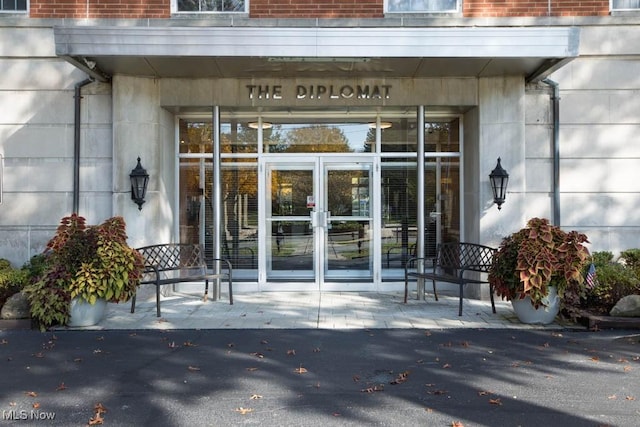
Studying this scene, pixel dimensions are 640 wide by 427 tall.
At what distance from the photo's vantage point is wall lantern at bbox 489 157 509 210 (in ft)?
30.5

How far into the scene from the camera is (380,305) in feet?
29.6

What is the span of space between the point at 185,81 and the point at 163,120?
79cm

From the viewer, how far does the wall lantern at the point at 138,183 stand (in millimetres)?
9273

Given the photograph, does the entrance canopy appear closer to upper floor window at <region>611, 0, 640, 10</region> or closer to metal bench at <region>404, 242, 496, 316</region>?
upper floor window at <region>611, 0, 640, 10</region>

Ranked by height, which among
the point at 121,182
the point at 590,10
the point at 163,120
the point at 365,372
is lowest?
the point at 365,372

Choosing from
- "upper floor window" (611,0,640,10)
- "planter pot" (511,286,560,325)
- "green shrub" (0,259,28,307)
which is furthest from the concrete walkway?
"upper floor window" (611,0,640,10)

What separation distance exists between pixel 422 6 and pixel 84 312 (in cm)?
732

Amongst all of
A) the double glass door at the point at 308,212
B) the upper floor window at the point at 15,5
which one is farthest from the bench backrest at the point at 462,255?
the upper floor window at the point at 15,5

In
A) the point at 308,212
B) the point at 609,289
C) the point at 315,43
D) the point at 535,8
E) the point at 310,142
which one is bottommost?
the point at 609,289

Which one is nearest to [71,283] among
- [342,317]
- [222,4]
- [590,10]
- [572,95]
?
[342,317]

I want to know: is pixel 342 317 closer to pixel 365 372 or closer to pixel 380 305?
pixel 380 305

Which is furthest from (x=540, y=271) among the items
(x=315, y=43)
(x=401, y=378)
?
(x=315, y=43)

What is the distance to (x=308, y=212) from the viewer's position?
34.6 feet

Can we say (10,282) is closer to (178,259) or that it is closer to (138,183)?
(138,183)
